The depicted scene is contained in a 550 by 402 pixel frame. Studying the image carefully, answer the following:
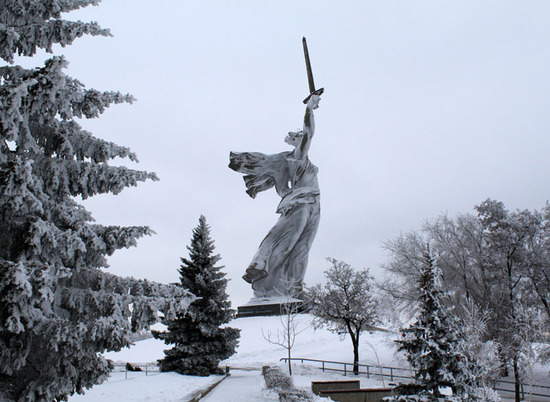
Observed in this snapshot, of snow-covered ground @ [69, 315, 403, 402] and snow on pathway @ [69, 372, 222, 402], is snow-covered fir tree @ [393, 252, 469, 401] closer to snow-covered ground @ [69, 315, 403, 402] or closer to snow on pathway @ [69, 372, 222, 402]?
snow-covered ground @ [69, 315, 403, 402]

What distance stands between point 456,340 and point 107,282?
7.02 metres

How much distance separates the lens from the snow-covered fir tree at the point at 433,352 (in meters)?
8.68

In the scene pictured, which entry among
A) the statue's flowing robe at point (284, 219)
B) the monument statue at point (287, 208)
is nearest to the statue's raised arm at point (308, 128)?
the monument statue at point (287, 208)

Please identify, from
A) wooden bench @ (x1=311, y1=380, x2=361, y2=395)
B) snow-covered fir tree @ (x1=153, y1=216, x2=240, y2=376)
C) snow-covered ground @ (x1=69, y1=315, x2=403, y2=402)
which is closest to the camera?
snow-covered ground @ (x1=69, y1=315, x2=403, y2=402)

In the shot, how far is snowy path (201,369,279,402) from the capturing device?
33.0 ft

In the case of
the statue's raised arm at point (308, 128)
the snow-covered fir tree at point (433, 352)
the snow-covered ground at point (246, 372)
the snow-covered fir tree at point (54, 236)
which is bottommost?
the snow-covered ground at point (246, 372)

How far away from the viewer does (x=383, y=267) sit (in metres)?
22.5

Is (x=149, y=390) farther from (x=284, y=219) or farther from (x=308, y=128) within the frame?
(x=308, y=128)

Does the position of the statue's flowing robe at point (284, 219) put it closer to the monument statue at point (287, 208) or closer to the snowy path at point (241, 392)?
the monument statue at point (287, 208)

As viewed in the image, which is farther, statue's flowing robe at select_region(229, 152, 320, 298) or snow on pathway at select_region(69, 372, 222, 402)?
statue's flowing robe at select_region(229, 152, 320, 298)

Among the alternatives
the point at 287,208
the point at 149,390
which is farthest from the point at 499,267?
the point at 149,390

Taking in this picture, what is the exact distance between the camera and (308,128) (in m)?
17.6

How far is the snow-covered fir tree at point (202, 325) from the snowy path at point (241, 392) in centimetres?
131

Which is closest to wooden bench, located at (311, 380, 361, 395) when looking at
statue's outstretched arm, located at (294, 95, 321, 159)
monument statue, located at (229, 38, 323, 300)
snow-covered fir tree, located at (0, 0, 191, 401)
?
monument statue, located at (229, 38, 323, 300)
